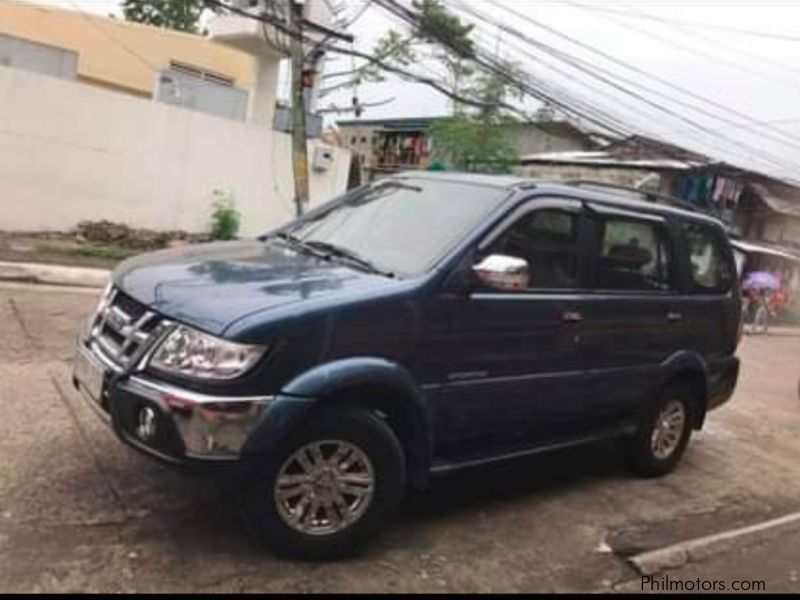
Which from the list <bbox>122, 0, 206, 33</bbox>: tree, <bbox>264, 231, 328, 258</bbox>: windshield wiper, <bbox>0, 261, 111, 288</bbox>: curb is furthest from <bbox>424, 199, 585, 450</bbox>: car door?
<bbox>122, 0, 206, 33</bbox>: tree

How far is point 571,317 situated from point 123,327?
7.74ft

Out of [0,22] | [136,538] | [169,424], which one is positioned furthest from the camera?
[0,22]

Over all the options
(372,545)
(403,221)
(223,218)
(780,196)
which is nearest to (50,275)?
(223,218)

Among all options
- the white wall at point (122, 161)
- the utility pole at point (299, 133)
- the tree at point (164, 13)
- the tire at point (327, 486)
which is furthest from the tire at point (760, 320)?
the tree at point (164, 13)

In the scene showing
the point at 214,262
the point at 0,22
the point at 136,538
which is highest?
the point at 0,22

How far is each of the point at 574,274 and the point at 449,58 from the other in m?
26.2

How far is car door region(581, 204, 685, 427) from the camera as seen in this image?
5293 millimetres

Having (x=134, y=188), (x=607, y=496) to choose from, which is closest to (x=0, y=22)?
(x=134, y=188)

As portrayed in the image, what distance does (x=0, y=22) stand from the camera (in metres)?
24.1

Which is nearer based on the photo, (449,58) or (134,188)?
(134,188)

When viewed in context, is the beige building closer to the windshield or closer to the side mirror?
the windshield

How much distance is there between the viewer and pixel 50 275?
1123 cm

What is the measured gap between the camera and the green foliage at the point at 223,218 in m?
16.3

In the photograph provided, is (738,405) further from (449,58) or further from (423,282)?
(449,58)
